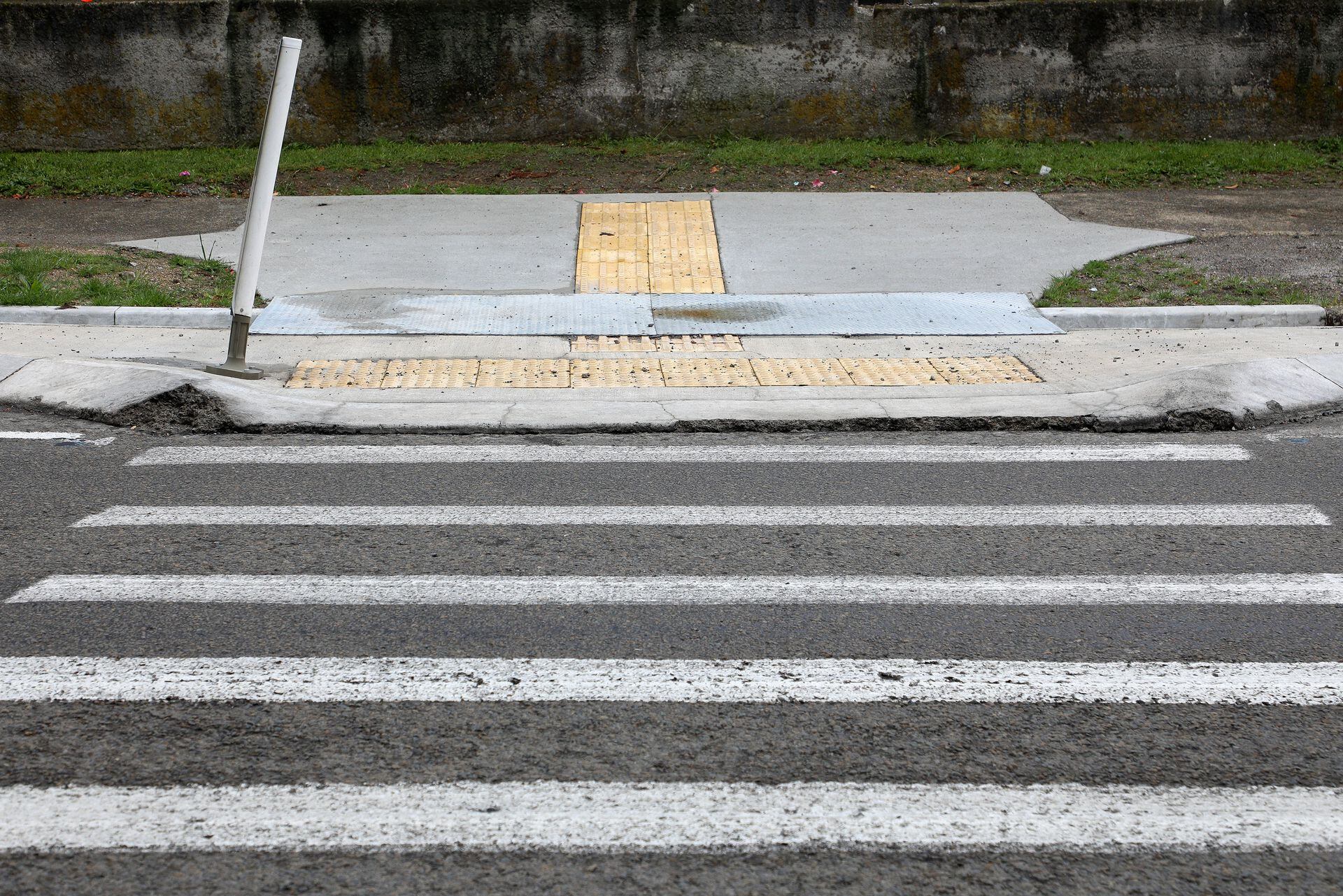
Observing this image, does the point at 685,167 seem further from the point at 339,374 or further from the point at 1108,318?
the point at 339,374

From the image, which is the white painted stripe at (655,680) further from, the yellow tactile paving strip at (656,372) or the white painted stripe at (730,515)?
the yellow tactile paving strip at (656,372)

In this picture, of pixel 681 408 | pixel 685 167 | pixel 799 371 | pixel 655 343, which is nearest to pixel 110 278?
pixel 655 343

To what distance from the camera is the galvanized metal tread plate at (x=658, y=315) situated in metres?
8.87

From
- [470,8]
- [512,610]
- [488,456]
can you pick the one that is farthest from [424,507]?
[470,8]

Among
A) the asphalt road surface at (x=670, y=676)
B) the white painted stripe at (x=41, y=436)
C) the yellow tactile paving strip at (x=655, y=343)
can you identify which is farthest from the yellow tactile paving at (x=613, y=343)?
the white painted stripe at (x=41, y=436)

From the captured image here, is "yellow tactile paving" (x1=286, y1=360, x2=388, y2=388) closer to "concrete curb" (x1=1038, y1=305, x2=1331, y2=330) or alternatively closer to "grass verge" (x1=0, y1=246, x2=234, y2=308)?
"grass verge" (x1=0, y1=246, x2=234, y2=308)

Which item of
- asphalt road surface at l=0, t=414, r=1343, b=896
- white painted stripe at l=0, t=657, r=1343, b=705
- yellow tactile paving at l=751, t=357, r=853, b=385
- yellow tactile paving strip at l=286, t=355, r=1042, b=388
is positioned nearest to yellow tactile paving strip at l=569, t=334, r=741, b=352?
yellow tactile paving strip at l=286, t=355, r=1042, b=388

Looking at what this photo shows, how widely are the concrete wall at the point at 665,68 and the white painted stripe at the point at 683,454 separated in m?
8.57

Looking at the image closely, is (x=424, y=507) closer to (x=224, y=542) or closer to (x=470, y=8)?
(x=224, y=542)

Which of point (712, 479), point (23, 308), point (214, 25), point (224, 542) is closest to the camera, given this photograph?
point (224, 542)

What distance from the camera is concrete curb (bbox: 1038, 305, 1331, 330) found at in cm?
897

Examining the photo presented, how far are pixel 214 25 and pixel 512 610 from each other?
38.3 ft

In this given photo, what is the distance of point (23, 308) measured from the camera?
9.02 m

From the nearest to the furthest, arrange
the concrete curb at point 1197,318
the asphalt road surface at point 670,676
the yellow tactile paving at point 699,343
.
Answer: the asphalt road surface at point 670,676 → the yellow tactile paving at point 699,343 → the concrete curb at point 1197,318
